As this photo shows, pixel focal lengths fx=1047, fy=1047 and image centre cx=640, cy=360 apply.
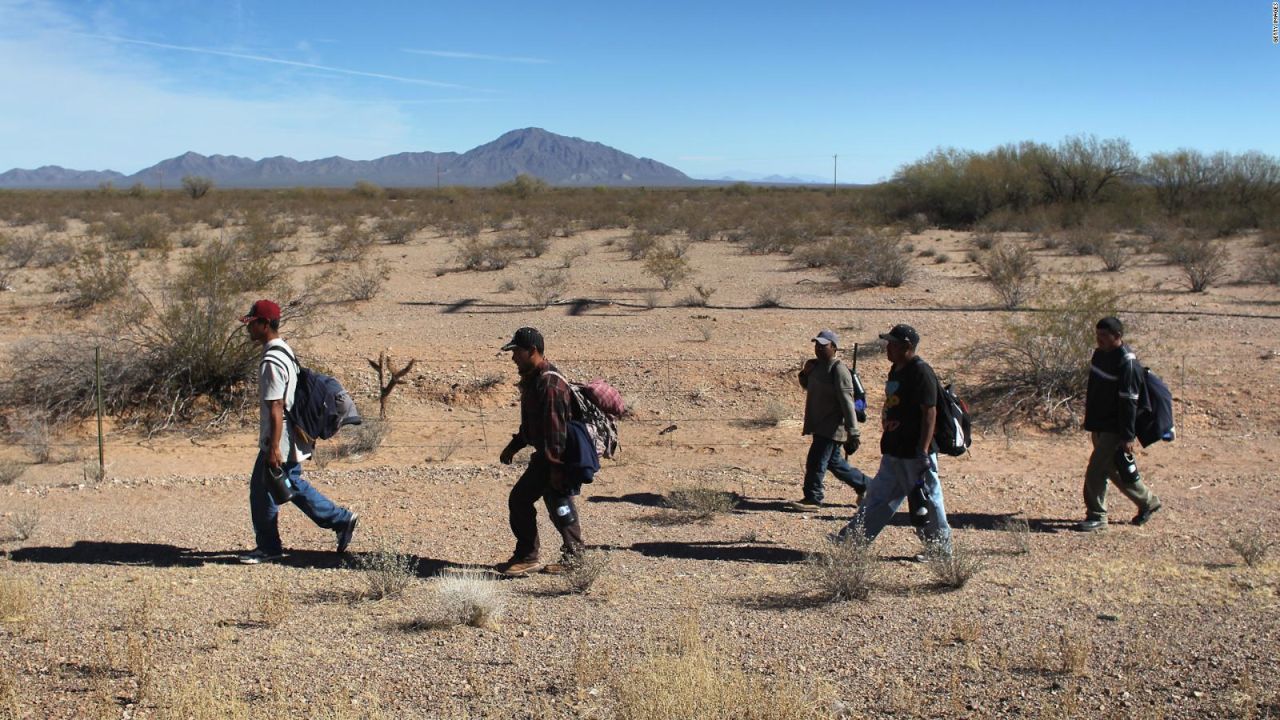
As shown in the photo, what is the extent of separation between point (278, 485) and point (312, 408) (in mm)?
489

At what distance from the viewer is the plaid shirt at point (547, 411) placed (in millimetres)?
5918

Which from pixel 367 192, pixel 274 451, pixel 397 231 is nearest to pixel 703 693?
pixel 274 451

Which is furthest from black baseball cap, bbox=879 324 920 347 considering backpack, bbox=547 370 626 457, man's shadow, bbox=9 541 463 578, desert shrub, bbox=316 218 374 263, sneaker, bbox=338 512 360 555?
desert shrub, bbox=316 218 374 263

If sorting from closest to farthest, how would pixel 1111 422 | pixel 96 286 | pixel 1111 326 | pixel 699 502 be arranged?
pixel 1111 326
pixel 1111 422
pixel 699 502
pixel 96 286

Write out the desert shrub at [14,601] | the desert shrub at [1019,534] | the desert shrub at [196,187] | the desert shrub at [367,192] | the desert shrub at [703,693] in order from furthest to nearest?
1. the desert shrub at [367,192]
2. the desert shrub at [196,187]
3. the desert shrub at [1019,534]
4. the desert shrub at [14,601]
5. the desert shrub at [703,693]

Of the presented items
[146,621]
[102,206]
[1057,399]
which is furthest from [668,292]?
[102,206]

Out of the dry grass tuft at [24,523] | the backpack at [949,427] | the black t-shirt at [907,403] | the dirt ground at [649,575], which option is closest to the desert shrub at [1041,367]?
the dirt ground at [649,575]

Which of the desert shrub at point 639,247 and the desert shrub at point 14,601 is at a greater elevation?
the desert shrub at point 639,247

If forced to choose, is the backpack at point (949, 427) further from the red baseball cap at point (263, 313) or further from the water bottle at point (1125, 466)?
the red baseball cap at point (263, 313)

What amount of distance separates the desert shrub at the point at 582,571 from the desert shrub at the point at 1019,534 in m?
2.80

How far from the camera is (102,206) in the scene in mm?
53469

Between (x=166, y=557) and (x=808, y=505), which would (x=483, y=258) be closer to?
(x=808, y=505)

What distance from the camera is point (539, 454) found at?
20.2ft

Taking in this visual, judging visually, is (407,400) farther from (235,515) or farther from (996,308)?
(996,308)
